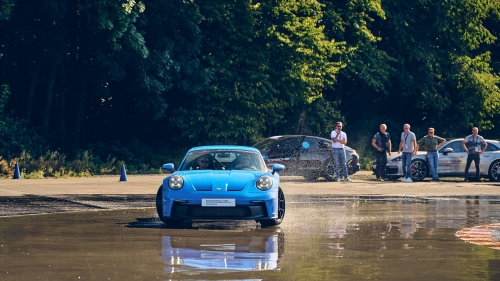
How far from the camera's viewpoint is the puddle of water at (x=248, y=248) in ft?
34.7

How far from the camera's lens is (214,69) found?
39281 millimetres

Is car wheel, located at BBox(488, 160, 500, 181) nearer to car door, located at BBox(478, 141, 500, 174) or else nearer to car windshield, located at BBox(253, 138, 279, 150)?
car door, located at BBox(478, 141, 500, 174)

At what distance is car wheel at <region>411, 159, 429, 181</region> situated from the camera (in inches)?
1286

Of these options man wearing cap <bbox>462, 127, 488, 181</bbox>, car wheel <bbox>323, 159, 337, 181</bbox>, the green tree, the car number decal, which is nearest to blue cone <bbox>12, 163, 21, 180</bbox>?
car wheel <bbox>323, 159, 337, 181</bbox>

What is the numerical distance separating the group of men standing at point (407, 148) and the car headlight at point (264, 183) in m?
15.0

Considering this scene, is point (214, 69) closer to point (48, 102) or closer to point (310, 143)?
point (48, 102)

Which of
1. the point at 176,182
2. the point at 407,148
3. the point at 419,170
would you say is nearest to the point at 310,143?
the point at 407,148

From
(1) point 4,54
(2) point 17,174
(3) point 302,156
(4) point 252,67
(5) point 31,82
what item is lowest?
(2) point 17,174

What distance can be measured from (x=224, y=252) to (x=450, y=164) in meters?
21.6

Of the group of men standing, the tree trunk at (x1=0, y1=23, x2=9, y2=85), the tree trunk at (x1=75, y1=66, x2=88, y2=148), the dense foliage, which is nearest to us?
the group of men standing

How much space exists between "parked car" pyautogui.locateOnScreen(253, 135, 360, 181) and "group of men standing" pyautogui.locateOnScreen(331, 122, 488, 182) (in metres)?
0.78

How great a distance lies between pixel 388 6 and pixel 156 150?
13.3 meters

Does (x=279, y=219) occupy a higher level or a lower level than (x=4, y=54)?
lower

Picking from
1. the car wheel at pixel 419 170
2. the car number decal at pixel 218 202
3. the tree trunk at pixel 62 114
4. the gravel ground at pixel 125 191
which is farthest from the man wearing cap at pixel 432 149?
the car number decal at pixel 218 202
